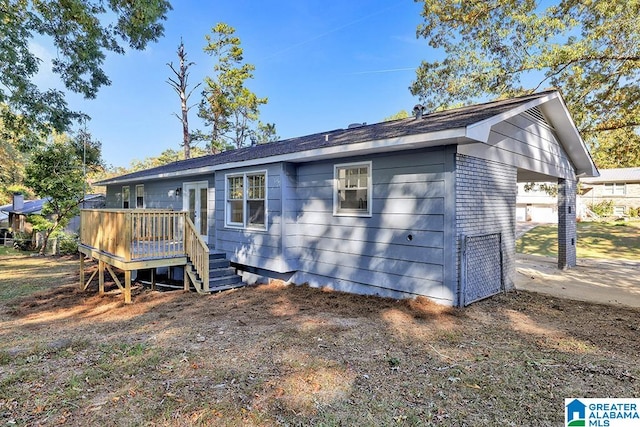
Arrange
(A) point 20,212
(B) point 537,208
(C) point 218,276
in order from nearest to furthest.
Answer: (C) point 218,276 → (A) point 20,212 → (B) point 537,208

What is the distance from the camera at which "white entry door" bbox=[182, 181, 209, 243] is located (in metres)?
9.69

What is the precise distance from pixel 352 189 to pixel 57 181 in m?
14.9

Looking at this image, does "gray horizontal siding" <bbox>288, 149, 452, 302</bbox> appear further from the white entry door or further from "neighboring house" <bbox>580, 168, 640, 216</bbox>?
"neighboring house" <bbox>580, 168, 640, 216</bbox>

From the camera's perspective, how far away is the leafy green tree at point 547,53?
34.9ft

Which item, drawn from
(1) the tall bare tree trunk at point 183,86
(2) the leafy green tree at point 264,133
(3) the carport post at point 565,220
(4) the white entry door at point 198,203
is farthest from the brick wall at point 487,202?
(2) the leafy green tree at point 264,133

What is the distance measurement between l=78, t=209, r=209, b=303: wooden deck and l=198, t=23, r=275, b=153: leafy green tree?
18270 mm

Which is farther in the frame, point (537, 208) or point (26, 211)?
point (537, 208)

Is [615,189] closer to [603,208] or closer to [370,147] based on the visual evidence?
[603,208]

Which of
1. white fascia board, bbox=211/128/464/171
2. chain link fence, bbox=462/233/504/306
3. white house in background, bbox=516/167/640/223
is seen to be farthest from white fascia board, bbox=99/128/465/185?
white house in background, bbox=516/167/640/223

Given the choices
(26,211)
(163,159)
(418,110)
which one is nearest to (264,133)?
(26,211)

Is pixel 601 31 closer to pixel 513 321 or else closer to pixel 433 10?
pixel 433 10

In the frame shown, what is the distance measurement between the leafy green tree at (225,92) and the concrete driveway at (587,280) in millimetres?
21355

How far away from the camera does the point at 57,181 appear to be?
14.9m

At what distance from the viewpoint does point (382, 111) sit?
33906 mm
